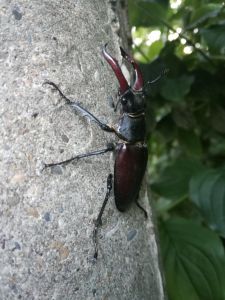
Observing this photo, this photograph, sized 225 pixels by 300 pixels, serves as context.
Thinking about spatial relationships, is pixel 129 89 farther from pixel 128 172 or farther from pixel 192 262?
pixel 192 262

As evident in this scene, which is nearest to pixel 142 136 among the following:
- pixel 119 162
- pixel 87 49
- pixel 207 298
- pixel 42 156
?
pixel 119 162

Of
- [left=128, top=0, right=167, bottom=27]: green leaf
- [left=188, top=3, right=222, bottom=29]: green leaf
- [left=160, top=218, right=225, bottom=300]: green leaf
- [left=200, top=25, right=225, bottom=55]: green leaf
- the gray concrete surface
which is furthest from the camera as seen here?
[left=128, top=0, right=167, bottom=27]: green leaf

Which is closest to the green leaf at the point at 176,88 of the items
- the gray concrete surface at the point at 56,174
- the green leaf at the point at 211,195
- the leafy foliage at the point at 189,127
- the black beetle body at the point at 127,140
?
the leafy foliage at the point at 189,127

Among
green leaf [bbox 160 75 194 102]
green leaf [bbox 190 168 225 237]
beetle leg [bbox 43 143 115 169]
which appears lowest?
green leaf [bbox 190 168 225 237]

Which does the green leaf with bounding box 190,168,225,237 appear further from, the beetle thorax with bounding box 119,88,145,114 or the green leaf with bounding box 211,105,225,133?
the beetle thorax with bounding box 119,88,145,114

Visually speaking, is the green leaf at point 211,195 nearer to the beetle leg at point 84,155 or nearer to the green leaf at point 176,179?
the green leaf at point 176,179

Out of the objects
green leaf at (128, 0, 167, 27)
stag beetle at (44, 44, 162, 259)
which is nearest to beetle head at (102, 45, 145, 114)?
stag beetle at (44, 44, 162, 259)

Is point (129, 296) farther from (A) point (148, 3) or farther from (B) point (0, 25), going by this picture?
(A) point (148, 3)
